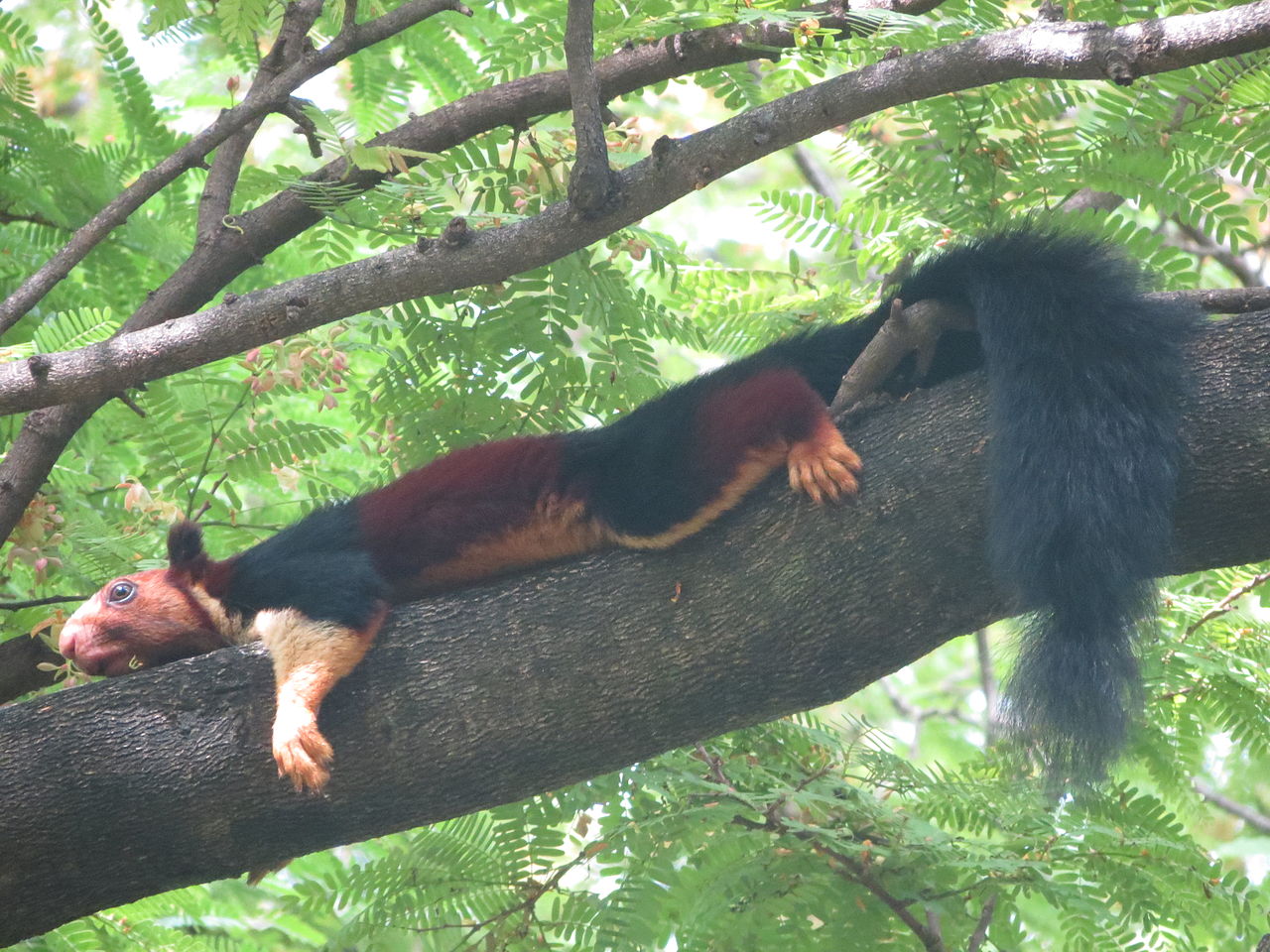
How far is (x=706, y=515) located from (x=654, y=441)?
49 centimetres

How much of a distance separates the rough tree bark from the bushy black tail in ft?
0.42

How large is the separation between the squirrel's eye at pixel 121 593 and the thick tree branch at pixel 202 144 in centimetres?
102

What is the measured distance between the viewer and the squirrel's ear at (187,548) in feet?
15.9

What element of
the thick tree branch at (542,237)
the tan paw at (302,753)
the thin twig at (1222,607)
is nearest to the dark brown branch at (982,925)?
the thin twig at (1222,607)

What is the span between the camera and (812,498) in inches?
153

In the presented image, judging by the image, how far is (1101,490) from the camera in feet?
11.7

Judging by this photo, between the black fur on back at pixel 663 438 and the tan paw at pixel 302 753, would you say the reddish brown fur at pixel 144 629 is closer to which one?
the tan paw at pixel 302 753

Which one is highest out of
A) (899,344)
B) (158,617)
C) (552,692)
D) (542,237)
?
(542,237)

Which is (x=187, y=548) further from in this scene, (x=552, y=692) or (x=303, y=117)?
(x=552, y=692)

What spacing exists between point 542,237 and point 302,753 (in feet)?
5.52

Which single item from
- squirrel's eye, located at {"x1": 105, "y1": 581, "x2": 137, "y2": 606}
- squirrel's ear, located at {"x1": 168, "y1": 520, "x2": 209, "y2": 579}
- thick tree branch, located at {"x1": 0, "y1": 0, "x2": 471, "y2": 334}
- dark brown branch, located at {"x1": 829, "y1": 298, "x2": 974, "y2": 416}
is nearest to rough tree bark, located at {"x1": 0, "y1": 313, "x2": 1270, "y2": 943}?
dark brown branch, located at {"x1": 829, "y1": 298, "x2": 974, "y2": 416}

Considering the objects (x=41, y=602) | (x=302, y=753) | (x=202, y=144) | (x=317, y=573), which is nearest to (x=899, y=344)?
(x=317, y=573)

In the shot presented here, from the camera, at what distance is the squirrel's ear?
4.86 m

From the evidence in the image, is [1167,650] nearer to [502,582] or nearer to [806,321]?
[806,321]
